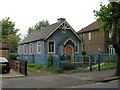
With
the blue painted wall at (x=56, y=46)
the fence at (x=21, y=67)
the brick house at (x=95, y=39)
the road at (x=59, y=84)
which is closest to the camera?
the road at (x=59, y=84)

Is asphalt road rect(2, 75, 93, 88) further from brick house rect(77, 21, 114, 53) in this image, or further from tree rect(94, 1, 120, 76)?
brick house rect(77, 21, 114, 53)

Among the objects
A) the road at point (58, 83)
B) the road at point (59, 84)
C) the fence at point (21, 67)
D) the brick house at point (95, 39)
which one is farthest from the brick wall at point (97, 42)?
the road at point (59, 84)

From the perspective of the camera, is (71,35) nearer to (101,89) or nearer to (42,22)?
(101,89)

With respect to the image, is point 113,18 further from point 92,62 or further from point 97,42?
point 97,42

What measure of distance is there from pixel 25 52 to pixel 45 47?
965cm

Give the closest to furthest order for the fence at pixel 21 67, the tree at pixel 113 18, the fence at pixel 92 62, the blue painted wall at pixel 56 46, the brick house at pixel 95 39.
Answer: the tree at pixel 113 18 → the fence at pixel 21 67 → the fence at pixel 92 62 → the blue painted wall at pixel 56 46 → the brick house at pixel 95 39

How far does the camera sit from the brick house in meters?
41.8

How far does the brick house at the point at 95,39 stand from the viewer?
41.8 metres

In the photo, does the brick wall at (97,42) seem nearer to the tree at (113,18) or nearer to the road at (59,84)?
the tree at (113,18)

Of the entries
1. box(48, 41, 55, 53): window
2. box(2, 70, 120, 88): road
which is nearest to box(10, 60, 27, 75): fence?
box(2, 70, 120, 88): road

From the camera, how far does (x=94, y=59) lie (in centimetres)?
2680

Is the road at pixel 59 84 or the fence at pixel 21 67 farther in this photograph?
the fence at pixel 21 67

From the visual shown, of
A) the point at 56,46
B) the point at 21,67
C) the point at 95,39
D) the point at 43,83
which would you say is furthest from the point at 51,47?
the point at 43,83

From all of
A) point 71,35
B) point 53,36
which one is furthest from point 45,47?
point 71,35
